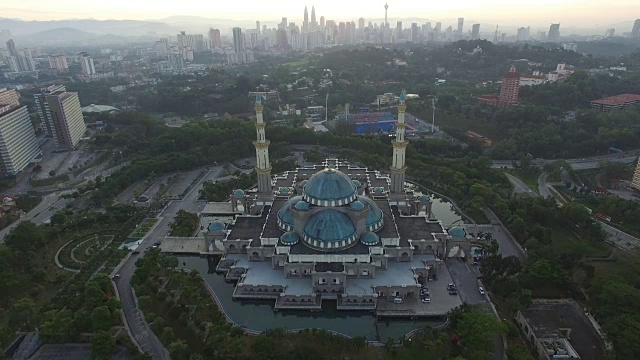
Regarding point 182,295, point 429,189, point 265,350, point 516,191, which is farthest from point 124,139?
point 516,191

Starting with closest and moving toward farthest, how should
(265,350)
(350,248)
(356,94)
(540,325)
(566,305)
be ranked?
(265,350) → (540,325) → (566,305) → (350,248) → (356,94)

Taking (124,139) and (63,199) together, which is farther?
(124,139)

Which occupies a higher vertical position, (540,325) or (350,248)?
(350,248)

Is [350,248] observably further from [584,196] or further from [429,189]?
[584,196]

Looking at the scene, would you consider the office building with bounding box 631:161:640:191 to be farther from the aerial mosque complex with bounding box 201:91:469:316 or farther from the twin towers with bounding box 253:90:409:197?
the twin towers with bounding box 253:90:409:197

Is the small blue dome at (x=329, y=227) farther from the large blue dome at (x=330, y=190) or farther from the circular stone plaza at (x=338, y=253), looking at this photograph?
the large blue dome at (x=330, y=190)

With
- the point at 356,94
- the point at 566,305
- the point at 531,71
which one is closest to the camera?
the point at 566,305

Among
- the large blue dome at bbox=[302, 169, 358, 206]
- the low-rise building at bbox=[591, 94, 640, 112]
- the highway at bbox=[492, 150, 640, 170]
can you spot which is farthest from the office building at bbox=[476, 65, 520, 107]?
the large blue dome at bbox=[302, 169, 358, 206]
